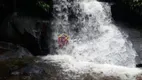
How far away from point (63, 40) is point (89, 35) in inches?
60.6

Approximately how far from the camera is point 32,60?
1320 cm

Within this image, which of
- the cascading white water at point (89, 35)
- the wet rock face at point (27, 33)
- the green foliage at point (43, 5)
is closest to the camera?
the cascading white water at point (89, 35)

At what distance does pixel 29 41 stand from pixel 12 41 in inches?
38.1

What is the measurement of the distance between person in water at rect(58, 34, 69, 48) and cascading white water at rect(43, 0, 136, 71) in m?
0.21

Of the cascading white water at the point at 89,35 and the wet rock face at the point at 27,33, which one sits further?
the wet rock face at the point at 27,33

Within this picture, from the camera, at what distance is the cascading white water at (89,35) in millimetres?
13602

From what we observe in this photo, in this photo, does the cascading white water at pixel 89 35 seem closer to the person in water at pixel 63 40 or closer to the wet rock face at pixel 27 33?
the person in water at pixel 63 40

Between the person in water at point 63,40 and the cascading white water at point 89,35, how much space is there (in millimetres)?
209

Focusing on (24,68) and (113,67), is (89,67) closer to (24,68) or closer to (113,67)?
(113,67)

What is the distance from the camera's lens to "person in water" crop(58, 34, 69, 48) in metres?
14.9

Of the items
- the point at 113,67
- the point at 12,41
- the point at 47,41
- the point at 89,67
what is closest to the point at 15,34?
the point at 12,41

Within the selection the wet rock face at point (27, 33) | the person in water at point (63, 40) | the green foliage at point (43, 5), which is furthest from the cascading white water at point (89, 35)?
the green foliage at point (43, 5)

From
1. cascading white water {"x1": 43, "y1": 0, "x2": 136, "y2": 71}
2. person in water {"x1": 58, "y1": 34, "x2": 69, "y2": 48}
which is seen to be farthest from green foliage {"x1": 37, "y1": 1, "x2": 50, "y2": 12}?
person in water {"x1": 58, "y1": 34, "x2": 69, "y2": 48}

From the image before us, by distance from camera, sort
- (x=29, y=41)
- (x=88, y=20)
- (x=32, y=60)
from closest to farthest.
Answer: (x=32, y=60) → (x=29, y=41) → (x=88, y=20)
